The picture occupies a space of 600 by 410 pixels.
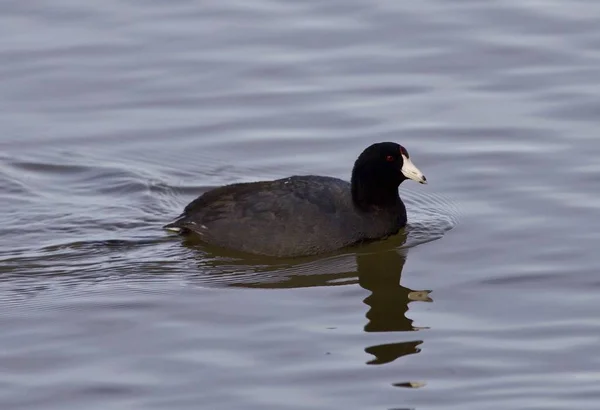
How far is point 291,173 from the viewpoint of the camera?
480 inches

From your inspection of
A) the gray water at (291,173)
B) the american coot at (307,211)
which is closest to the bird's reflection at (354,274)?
the gray water at (291,173)

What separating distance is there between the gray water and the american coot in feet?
0.49

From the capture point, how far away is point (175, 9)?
16.1m

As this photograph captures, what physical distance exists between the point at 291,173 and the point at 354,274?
2107 millimetres

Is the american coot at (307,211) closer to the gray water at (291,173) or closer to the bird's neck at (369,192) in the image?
the bird's neck at (369,192)

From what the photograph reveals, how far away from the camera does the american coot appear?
34.9ft

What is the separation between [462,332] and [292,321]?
1.13 meters

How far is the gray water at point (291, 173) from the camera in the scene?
820 cm

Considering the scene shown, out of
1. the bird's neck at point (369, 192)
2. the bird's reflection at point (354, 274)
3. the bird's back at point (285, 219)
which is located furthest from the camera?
the bird's neck at point (369, 192)

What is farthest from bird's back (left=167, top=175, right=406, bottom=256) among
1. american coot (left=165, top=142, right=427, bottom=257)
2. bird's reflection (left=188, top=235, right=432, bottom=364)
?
bird's reflection (left=188, top=235, right=432, bottom=364)

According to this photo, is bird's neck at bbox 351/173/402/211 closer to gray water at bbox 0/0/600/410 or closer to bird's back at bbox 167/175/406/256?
bird's back at bbox 167/175/406/256

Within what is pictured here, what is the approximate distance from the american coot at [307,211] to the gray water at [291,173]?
15 centimetres

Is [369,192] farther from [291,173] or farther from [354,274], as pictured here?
[291,173]

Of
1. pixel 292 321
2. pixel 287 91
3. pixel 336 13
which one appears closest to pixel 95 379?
pixel 292 321
